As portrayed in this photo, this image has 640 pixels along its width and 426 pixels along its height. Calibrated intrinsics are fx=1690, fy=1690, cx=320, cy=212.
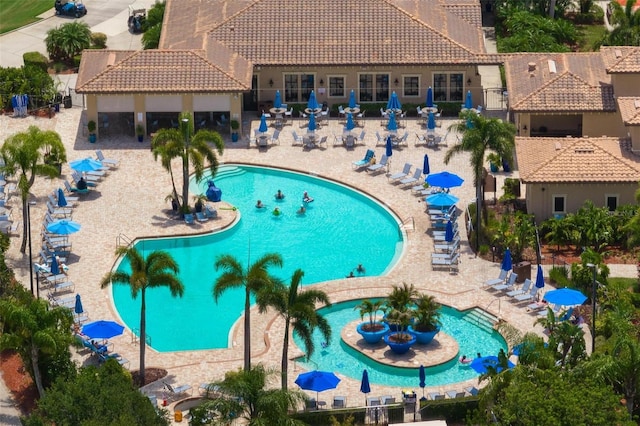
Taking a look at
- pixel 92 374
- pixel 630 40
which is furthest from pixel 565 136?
pixel 92 374

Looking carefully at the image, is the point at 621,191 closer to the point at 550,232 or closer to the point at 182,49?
the point at 550,232

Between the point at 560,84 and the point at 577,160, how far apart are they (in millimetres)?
8817

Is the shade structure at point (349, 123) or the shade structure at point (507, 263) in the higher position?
the shade structure at point (349, 123)

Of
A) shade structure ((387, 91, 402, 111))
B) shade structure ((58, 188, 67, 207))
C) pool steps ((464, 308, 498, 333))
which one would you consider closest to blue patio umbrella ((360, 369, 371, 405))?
pool steps ((464, 308, 498, 333))

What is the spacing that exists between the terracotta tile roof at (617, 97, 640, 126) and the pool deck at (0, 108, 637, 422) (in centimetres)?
588

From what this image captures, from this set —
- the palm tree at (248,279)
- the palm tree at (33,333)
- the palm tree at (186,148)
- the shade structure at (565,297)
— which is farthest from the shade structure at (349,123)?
the palm tree at (33,333)

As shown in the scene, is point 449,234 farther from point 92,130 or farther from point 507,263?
point 92,130

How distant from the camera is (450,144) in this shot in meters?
80.4

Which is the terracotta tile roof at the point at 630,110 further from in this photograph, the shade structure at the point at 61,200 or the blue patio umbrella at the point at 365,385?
the shade structure at the point at 61,200

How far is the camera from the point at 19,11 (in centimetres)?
10388

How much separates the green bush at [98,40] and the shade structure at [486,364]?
42.7 meters

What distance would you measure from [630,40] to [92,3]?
34.9 metres

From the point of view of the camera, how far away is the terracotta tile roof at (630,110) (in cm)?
7281

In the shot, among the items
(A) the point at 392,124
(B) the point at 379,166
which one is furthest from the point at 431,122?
(B) the point at 379,166
